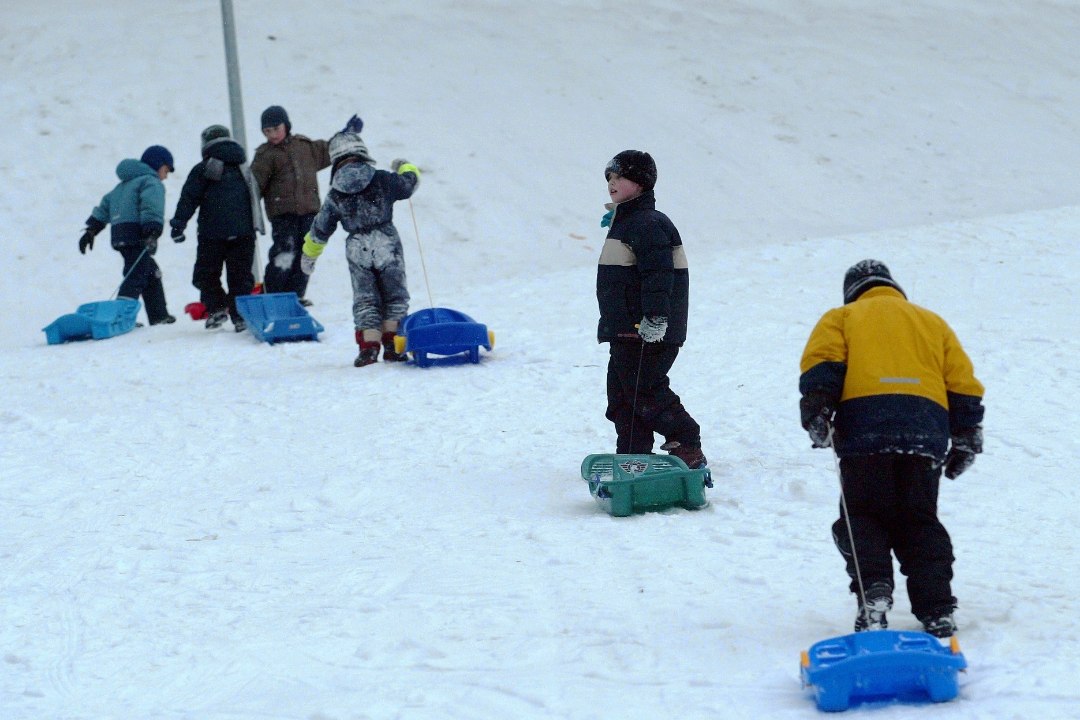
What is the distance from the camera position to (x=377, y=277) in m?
9.89

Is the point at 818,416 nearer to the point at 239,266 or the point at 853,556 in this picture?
the point at 853,556

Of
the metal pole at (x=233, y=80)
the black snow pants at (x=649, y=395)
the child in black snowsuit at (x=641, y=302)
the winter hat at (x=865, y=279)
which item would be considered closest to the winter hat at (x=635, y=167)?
the child in black snowsuit at (x=641, y=302)

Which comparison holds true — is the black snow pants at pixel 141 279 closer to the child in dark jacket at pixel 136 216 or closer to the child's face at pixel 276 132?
the child in dark jacket at pixel 136 216

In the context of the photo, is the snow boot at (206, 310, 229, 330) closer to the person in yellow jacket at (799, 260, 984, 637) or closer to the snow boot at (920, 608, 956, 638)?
the person in yellow jacket at (799, 260, 984, 637)

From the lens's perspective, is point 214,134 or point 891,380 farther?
point 214,134

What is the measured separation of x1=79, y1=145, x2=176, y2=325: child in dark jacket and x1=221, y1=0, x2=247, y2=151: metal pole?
2.99 ft

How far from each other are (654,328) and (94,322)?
7.37m

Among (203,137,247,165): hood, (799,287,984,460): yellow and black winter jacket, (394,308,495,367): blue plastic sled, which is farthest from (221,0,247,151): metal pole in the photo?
(799,287,984,460): yellow and black winter jacket

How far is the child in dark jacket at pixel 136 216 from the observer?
40.9 ft

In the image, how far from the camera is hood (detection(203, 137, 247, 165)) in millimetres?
11922

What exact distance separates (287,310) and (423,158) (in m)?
7.26

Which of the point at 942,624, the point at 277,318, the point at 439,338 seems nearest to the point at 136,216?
the point at 277,318

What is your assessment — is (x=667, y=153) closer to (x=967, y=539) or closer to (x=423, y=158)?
(x=423, y=158)

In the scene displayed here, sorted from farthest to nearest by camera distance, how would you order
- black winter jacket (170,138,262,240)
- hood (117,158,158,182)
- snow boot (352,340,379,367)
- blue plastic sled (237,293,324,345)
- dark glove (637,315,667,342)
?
hood (117,158,158,182), black winter jacket (170,138,262,240), blue plastic sled (237,293,324,345), snow boot (352,340,379,367), dark glove (637,315,667,342)
